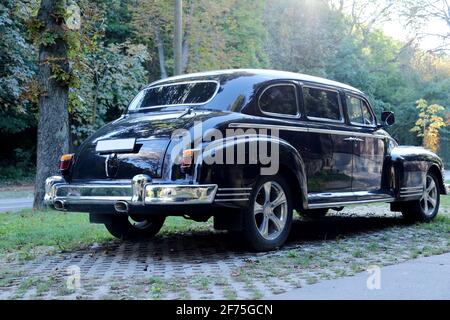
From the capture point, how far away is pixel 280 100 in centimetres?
739

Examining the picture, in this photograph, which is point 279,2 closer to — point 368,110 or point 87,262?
point 368,110

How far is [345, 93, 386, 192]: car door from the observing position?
27.3 feet

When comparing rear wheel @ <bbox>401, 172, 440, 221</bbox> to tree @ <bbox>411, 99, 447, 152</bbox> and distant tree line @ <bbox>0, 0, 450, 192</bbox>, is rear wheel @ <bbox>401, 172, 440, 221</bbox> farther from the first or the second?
tree @ <bbox>411, 99, 447, 152</bbox>

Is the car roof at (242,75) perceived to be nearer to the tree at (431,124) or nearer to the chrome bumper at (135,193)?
the chrome bumper at (135,193)

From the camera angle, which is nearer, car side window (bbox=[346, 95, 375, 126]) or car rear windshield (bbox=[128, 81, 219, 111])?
car rear windshield (bbox=[128, 81, 219, 111])

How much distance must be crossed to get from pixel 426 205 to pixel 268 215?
12.9 ft

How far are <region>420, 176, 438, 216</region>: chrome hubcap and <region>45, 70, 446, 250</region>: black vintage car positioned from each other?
1.16 meters

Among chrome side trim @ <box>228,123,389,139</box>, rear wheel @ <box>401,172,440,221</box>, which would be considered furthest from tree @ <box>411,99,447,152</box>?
chrome side trim @ <box>228,123,389,139</box>

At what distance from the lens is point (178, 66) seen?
13.9m

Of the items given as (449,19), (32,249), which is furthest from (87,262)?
(449,19)

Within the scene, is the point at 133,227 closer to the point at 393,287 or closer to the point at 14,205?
the point at 393,287

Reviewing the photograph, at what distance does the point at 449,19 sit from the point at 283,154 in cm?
3654

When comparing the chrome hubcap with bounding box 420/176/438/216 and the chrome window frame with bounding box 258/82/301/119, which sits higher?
the chrome window frame with bounding box 258/82/301/119

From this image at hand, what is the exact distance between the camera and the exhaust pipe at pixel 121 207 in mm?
6180
